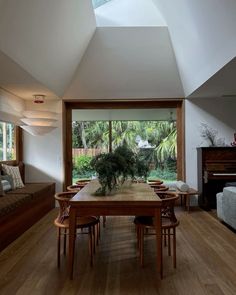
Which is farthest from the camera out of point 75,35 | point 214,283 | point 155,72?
point 155,72

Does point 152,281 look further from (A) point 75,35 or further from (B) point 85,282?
(A) point 75,35

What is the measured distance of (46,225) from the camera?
5.24 metres

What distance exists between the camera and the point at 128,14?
5781 mm

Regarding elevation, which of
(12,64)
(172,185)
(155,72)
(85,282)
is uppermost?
(155,72)

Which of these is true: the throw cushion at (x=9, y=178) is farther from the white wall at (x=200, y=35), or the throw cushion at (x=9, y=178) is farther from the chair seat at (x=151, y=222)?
the white wall at (x=200, y=35)

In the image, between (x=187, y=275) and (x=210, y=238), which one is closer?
(x=187, y=275)

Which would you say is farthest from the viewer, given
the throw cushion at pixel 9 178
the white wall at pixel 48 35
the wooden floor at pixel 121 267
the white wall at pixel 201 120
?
the white wall at pixel 201 120

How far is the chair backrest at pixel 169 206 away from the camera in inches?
128

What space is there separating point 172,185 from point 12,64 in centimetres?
426

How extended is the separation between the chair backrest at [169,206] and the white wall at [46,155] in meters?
3.61

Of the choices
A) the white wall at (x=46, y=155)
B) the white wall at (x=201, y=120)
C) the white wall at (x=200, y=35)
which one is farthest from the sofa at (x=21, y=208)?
the white wall at (x=200, y=35)

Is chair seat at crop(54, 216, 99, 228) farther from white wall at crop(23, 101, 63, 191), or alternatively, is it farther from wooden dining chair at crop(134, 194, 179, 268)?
white wall at crop(23, 101, 63, 191)

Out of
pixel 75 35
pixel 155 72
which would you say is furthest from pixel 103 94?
pixel 75 35

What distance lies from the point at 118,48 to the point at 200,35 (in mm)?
1991
